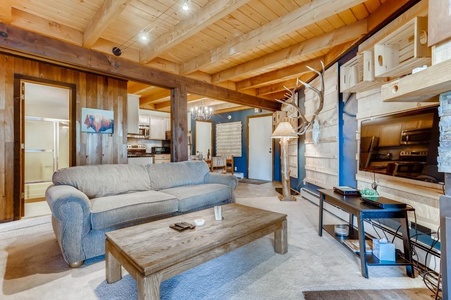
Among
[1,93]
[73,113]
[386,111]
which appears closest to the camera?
[386,111]

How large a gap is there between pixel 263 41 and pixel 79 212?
267cm

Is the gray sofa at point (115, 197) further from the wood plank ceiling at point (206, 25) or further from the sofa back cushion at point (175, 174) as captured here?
the wood plank ceiling at point (206, 25)

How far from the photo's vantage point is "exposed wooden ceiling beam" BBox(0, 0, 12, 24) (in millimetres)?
2129

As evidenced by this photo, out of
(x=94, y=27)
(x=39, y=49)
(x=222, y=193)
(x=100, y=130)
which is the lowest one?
(x=222, y=193)

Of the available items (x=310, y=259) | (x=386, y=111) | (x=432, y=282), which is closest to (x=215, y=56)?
(x=386, y=111)

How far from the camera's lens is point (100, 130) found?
12.9 ft

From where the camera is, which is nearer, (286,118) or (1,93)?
(1,93)

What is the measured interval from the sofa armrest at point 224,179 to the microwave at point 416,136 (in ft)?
6.75

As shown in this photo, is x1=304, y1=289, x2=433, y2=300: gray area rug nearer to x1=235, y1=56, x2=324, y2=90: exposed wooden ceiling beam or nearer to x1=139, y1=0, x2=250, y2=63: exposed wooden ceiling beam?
x1=139, y1=0, x2=250, y2=63: exposed wooden ceiling beam

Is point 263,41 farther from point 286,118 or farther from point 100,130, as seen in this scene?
point 100,130

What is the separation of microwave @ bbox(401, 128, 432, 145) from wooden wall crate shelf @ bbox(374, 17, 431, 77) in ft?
1.74

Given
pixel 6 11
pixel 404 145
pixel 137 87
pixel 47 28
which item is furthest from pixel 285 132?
pixel 6 11

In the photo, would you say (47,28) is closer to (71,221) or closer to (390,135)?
(71,221)

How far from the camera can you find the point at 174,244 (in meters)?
1.44
